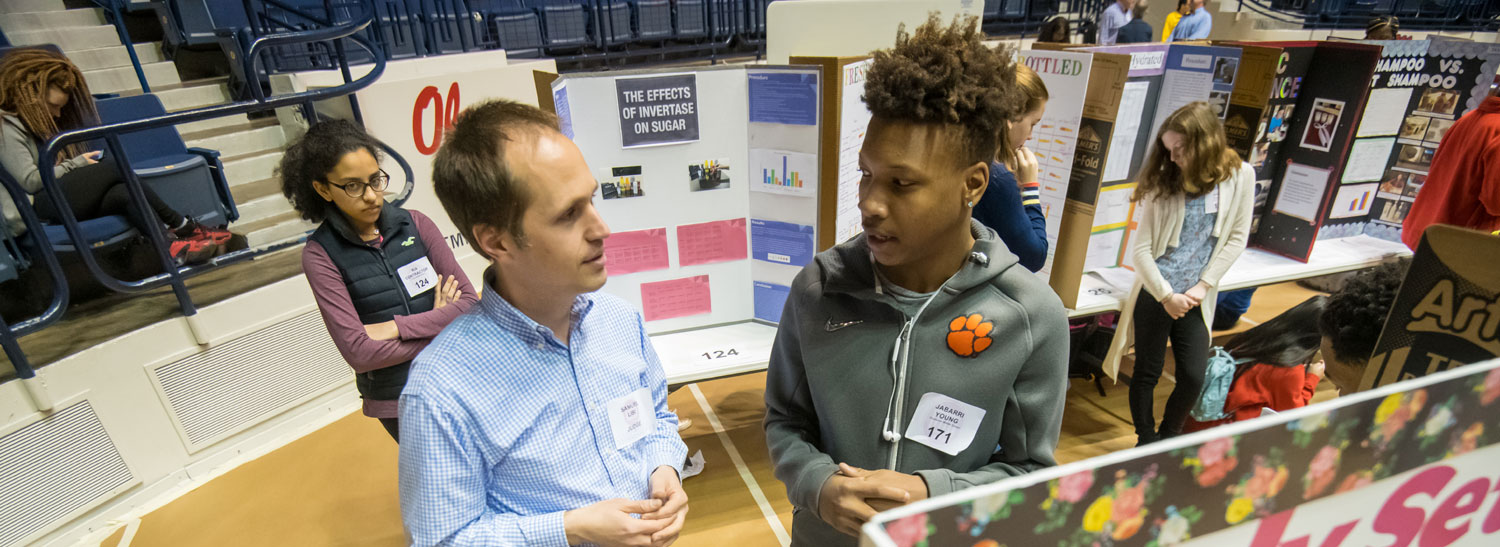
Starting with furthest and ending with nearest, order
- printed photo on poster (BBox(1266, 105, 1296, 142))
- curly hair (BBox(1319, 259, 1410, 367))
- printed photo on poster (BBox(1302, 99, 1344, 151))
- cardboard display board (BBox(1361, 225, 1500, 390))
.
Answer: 1. printed photo on poster (BBox(1266, 105, 1296, 142))
2. printed photo on poster (BBox(1302, 99, 1344, 151))
3. curly hair (BBox(1319, 259, 1410, 367))
4. cardboard display board (BBox(1361, 225, 1500, 390))

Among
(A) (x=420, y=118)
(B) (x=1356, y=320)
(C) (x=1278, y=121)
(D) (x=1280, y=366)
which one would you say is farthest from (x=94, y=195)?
(C) (x=1278, y=121)

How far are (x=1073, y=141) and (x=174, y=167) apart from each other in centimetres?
401

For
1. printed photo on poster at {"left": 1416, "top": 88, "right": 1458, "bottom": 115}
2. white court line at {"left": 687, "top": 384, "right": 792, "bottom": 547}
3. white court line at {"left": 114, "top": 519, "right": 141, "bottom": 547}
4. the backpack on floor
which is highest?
printed photo on poster at {"left": 1416, "top": 88, "right": 1458, "bottom": 115}

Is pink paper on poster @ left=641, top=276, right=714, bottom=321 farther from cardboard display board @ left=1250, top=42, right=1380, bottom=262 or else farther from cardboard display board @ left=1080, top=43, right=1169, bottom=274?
cardboard display board @ left=1250, top=42, right=1380, bottom=262

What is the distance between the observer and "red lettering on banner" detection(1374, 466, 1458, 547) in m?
0.71

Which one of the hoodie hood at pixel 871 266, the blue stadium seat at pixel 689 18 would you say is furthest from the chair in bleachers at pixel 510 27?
the hoodie hood at pixel 871 266

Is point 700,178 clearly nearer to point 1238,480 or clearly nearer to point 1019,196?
point 1019,196

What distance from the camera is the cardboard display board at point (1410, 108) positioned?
285 cm

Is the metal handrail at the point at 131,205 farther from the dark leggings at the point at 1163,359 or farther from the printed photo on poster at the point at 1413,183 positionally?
the printed photo on poster at the point at 1413,183

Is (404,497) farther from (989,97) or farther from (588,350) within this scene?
(989,97)

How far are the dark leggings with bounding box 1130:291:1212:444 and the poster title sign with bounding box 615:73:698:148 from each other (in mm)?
2015

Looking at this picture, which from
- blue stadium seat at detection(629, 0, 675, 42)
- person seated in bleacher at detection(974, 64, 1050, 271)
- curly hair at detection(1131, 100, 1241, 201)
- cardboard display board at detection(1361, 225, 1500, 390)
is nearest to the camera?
cardboard display board at detection(1361, 225, 1500, 390)

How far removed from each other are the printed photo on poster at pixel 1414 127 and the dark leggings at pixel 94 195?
5.66 m

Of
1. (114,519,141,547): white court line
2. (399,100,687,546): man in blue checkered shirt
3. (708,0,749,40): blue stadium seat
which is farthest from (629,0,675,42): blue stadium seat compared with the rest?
(399,100,687,546): man in blue checkered shirt
